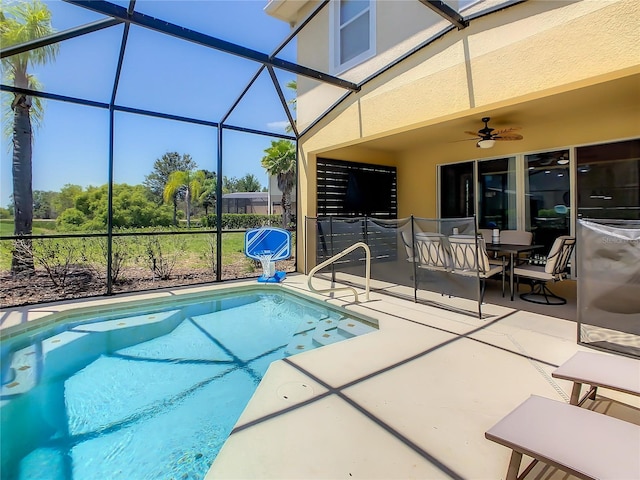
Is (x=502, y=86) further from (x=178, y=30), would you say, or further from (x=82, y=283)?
(x=82, y=283)

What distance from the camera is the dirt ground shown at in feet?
17.7

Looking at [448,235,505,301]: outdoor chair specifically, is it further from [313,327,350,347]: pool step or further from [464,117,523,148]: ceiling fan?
[464,117,523,148]: ceiling fan

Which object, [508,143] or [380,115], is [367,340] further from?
[508,143]

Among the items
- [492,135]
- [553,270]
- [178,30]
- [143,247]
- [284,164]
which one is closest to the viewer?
[178,30]

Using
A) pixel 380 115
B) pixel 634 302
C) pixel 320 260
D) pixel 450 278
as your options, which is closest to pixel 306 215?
pixel 320 260

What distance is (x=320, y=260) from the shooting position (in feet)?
23.6

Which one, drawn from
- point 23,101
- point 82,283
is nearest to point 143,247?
point 82,283

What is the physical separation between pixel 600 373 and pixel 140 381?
3788mm

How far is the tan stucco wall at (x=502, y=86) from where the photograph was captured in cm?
331

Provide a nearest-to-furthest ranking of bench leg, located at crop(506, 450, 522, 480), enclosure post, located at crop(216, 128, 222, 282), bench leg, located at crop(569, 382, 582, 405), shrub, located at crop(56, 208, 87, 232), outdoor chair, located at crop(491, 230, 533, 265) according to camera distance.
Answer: bench leg, located at crop(506, 450, 522, 480) < bench leg, located at crop(569, 382, 582, 405) < outdoor chair, located at crop(491, 230, 533, 265) < enclosure post, located at crop(216, 128, 222, 282) < shrub, located at crop(56, 208, 87, 232)

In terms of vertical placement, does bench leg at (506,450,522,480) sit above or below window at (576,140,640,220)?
below

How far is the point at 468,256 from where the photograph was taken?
4.34m

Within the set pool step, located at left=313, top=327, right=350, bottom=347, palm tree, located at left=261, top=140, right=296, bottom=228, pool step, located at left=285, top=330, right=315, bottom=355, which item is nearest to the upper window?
palm tree, located at left=261, top=140, right=296, bottom=228

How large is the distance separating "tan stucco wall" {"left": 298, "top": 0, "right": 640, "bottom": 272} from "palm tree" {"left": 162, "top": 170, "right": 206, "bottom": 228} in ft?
36.5
